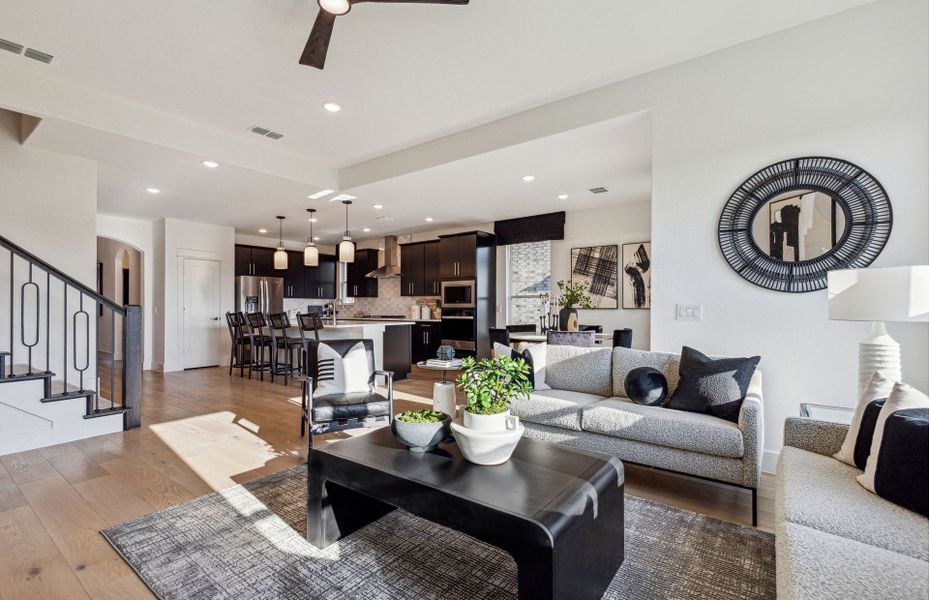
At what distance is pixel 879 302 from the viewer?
2.00m

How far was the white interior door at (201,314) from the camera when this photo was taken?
7828mm

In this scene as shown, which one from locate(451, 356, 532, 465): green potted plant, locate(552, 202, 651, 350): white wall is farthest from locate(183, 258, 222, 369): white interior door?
locate(451, 356, 532, 465): green potted plant

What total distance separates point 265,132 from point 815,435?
494cm

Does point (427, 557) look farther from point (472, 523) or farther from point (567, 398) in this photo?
point (567, 398)

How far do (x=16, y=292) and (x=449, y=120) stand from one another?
467 cm

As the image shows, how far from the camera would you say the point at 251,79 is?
3457 millimetres

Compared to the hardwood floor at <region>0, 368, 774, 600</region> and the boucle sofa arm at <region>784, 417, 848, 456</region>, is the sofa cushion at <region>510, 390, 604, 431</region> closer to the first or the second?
the hardwood floor at <region>0, 368, 774, 600</region>

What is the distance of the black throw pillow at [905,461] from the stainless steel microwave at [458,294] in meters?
6.35

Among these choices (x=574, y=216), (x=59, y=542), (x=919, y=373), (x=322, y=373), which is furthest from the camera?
(x=574, y=216)

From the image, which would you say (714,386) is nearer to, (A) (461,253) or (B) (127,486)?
(B) (127,486)

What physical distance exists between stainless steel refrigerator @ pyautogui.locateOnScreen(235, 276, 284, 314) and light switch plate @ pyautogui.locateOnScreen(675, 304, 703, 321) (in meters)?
7.39

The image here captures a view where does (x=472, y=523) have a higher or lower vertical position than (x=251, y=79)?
lower

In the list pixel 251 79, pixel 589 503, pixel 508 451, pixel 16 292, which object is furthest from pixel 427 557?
pixel 16 292

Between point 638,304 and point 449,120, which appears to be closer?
point 449,120
